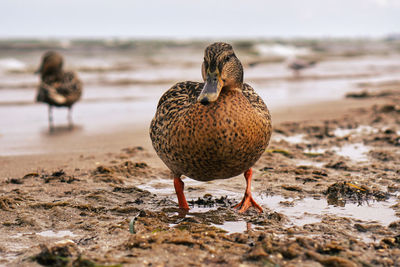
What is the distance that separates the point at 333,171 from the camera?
191 inches

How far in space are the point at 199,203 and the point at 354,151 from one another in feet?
8.17

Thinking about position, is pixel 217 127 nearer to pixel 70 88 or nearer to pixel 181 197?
pixel 181 197

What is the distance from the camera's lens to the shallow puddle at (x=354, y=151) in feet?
17.5

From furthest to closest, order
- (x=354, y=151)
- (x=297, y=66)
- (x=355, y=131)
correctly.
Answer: (x=297, y=66)
(x=355, y=131)
(x=354, y=151)

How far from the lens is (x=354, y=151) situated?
18.5 ft

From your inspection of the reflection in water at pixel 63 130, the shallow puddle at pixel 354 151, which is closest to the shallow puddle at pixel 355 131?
the shallow puddle at pixel 354 151

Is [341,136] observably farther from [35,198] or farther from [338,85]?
[338,85]


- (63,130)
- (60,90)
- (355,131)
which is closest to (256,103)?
(355,131)

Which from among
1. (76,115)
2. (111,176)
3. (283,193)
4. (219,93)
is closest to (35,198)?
(111,176)

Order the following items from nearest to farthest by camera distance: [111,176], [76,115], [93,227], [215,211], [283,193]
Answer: [93,227] → [215,211] → [283,193] → [111,176] → [76,115]

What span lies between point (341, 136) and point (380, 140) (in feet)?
1.82

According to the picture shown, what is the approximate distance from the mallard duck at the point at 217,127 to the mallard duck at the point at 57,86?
4839 mm

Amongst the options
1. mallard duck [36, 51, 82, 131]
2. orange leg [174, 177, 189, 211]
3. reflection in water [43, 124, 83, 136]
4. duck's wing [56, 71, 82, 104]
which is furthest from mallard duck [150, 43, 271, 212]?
duck's wing [56, 71, 82, 104]

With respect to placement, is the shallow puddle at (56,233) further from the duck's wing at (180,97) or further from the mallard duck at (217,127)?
the duck's wing at (180,97)
